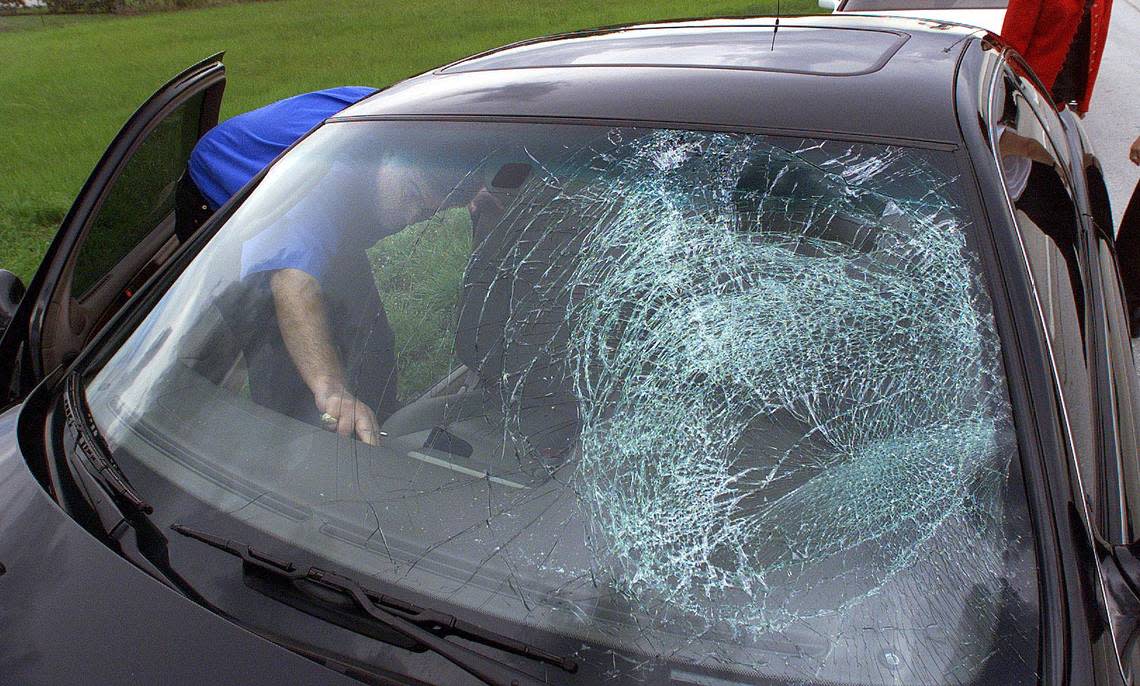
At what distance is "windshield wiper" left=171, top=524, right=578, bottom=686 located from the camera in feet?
3.71

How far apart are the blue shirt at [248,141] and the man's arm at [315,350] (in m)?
1.17

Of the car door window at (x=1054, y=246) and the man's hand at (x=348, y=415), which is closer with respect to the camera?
the car door window at (x=1054, y=246)

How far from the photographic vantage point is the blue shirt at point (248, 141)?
Result: 2.99 m

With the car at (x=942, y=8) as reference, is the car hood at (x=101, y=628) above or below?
above

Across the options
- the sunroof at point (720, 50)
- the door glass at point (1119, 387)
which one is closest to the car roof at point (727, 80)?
the sunroof at point (720, 50)

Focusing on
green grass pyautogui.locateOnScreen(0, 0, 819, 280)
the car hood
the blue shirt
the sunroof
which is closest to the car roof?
the sunroof

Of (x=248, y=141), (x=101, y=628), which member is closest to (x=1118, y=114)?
(x=248, y=141)

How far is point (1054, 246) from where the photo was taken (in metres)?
1.72

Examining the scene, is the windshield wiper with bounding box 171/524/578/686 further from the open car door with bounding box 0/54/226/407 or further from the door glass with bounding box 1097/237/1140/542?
the open car door with bounding box 0/54/226/407

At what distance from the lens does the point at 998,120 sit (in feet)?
5.84

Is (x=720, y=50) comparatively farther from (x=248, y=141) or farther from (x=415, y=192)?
(x=248, y=141)

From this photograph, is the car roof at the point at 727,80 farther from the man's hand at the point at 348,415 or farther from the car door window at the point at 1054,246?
the man's hand at the point at 348,415

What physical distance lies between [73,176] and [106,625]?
682 centimetres

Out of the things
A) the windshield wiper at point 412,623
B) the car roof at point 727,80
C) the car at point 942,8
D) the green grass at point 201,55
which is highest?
the car roof at point 727,80
